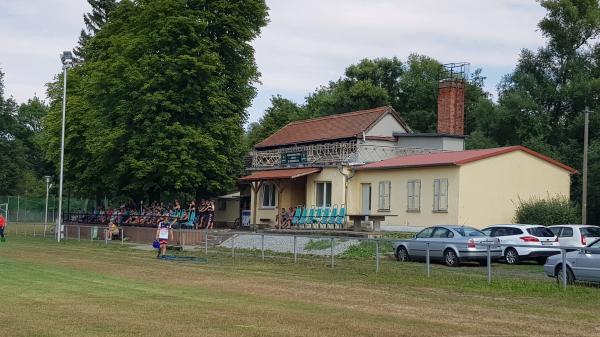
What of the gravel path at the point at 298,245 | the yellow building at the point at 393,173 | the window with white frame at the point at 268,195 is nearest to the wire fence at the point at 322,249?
the gravel path at the point at 298,245

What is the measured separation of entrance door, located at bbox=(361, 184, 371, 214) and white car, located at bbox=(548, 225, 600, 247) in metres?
15.5

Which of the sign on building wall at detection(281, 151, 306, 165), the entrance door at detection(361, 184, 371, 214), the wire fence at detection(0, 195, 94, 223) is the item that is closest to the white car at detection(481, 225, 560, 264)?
the entrance door at detection(361, 184, 371, 214)

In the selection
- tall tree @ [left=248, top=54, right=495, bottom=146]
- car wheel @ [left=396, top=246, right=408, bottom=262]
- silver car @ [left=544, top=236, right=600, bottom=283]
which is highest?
tall tree @ [left=248, top=54, right=495, bottom=146]

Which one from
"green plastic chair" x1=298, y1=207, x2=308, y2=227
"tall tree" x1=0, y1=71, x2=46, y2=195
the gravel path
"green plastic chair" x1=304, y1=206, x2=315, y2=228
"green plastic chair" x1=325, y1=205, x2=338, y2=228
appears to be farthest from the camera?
"tall tree" x1=0, y1=71, x2=46, y2=195

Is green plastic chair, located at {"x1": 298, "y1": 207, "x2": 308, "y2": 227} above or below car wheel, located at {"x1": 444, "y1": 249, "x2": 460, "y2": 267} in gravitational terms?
above

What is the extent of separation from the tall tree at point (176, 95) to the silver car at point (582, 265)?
1068 inches

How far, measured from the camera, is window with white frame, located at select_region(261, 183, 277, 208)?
5212 cm

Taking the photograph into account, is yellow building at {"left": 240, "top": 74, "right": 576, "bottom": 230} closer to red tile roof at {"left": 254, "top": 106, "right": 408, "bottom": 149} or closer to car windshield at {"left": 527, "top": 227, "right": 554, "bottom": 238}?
red tile roof at {"left": 254, "top": 106, "right": 408, "bottom": 149}

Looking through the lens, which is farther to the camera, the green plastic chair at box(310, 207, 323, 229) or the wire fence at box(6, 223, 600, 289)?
the green plastic chair at box(310, 207, 323, 229)

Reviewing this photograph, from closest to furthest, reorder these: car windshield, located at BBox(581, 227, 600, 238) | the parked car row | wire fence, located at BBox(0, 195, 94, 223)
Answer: the parked car row, car windshield, located at BBox(581, 227, 600, 238), wire fence, located at BBox(0, 195, 94, 223)

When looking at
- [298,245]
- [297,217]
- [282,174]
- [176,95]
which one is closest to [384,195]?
[297,217]

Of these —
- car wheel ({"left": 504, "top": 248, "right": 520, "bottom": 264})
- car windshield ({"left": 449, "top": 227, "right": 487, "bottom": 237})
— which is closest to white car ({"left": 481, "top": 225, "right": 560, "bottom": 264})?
car wheel ({"left": 504, "top": 248, "right": 520, "bottom": 264})

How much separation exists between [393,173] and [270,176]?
28.3 feet

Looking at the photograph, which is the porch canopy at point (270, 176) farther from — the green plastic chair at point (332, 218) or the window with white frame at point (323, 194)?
the green plastic chair at point (332, 218)
